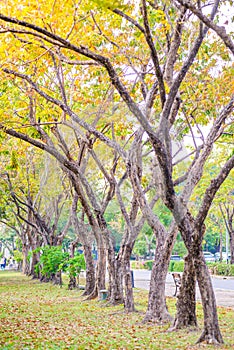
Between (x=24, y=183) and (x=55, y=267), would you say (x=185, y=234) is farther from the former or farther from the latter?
(x=24, y=183)

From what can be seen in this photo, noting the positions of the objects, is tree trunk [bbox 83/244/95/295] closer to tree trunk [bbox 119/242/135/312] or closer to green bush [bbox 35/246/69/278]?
green bush [bbox 35/246/69/278]

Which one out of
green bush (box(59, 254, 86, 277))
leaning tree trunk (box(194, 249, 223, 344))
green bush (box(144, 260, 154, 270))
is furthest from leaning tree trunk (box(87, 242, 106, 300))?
green bush (box(144, 260, 154, 270))

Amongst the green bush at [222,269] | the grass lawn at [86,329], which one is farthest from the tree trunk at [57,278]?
the green bush at [222,269]

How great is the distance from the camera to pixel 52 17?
996 cm

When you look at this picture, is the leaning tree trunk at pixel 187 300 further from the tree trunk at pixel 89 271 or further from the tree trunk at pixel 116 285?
the tree trunk at pixel 89 271

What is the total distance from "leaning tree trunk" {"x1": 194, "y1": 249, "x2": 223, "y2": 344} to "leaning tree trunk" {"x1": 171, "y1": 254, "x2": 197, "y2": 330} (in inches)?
29.3

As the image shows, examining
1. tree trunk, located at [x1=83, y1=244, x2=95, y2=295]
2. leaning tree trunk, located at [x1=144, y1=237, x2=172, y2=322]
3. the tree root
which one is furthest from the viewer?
tree trunk, located at [x1=83, y1=244, x2=95, y2=295]

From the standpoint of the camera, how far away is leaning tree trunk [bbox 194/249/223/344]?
905cm

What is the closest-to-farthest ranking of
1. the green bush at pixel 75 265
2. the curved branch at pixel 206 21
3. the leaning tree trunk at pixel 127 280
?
1. the curved branch at pixel 206 21
2. the leaning tree trunk at pixel 127 280
3. the green bush at pixel 75 265

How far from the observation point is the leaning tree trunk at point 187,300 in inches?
399

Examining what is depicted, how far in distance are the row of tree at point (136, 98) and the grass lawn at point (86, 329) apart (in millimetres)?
582

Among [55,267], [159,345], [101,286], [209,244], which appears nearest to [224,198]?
[55,267]

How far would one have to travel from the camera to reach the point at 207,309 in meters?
9.11

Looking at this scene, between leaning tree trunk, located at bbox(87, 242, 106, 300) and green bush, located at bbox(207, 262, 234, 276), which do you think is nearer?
leaning tree trunk, located at bbox(87, 242, 106, 300)
